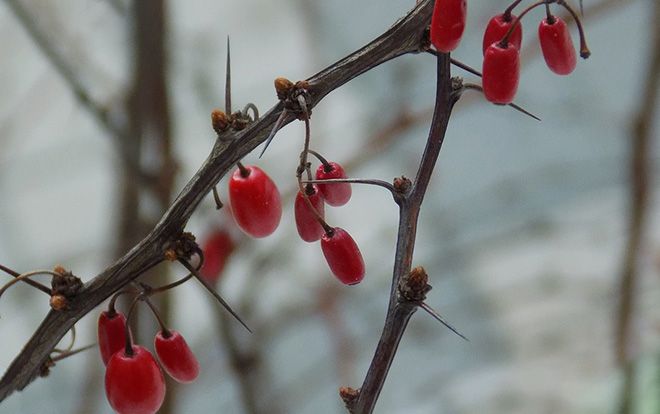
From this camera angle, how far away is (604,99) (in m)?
1.97

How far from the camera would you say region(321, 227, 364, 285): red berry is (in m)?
0.34

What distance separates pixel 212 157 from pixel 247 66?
56.9 inches

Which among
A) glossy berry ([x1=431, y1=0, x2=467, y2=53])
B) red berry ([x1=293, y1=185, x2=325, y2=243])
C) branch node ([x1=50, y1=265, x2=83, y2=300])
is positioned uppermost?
glossy berry ([x1=431, y1=0, x2=467, y2=53])

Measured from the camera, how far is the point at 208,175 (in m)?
0.30

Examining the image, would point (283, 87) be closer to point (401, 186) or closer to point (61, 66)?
point (401, 186)

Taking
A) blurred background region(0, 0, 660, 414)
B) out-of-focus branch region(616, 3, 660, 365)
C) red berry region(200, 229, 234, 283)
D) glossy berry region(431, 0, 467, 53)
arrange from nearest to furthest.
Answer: glossy berry region(431, 0, 467, 53), out-of-focus branch region(616, 3, 660, 365), red berry region(200, 229, 234, 283), blurred background region(0, 0, 660, 414)

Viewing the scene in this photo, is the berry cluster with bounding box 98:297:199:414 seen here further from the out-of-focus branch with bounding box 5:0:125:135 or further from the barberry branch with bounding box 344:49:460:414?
the out-of-focus branch with bounding box 5:0:125:135

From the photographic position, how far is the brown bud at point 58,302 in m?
0.31

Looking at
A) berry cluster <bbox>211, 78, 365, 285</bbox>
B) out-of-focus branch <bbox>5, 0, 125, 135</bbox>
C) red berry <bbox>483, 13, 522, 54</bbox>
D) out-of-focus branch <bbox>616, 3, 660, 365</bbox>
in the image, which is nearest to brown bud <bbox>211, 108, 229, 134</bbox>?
berry cluster <bbox>211, 78, 365, 285</bbox>

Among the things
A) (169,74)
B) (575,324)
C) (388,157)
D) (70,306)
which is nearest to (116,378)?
(70,306)

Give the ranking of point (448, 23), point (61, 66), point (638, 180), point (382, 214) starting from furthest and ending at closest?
1. point (382, 214)
2. point (638, 180)
3. point (61, 66)
4. point (448, 23)

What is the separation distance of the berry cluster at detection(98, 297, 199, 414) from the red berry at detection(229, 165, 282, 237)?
0.05 meters

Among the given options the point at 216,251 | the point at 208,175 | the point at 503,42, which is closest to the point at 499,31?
the point at 503,42

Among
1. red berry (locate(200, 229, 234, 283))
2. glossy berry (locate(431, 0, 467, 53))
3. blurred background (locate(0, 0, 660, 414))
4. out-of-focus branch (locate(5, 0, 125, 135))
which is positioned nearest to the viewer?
glossy berry (locate(431, 0, 467, 53))
